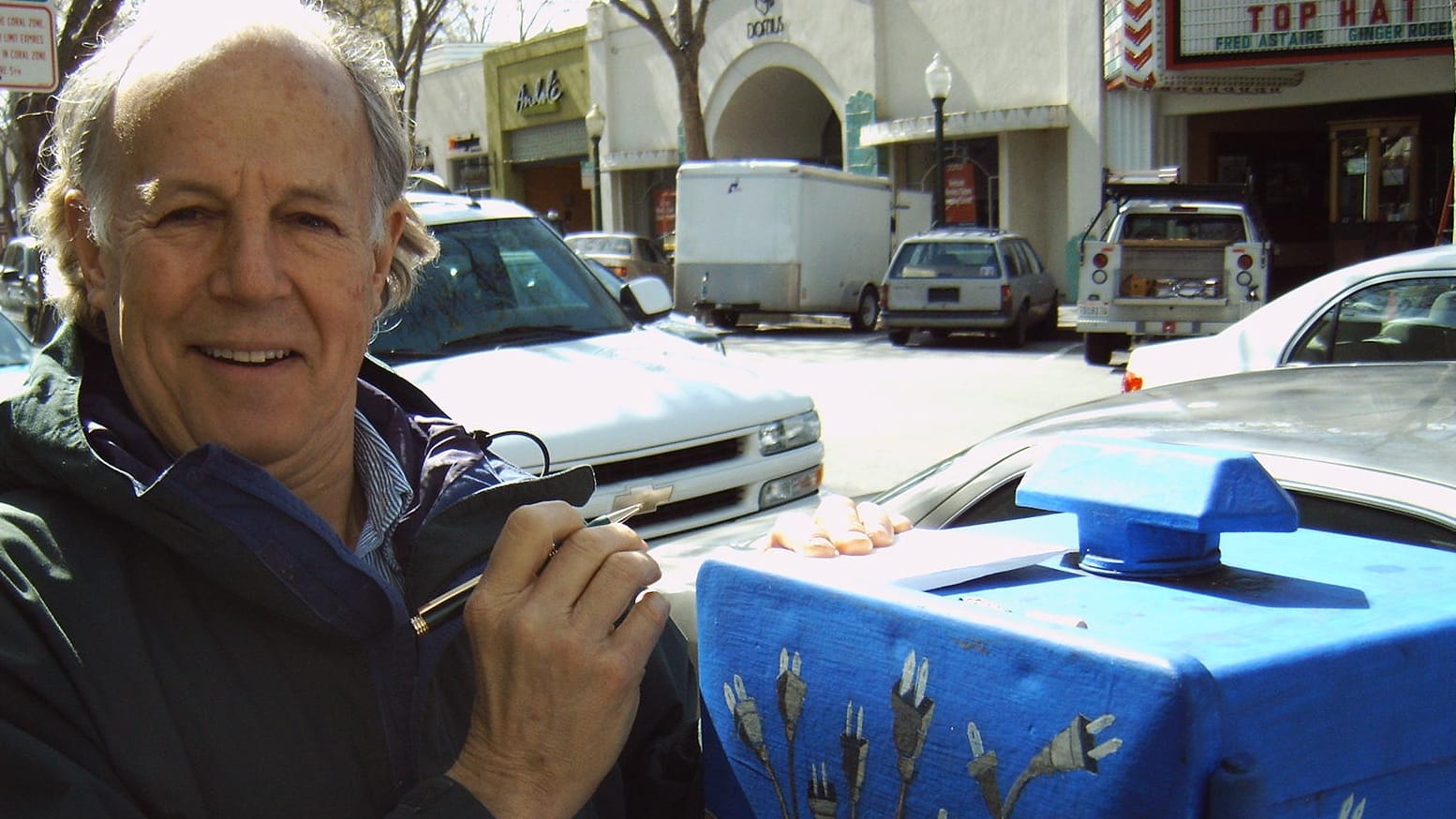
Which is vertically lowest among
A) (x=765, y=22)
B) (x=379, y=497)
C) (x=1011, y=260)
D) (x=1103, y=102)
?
(x=379, y=497)

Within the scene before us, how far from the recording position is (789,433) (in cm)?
539

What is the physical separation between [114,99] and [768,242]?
17.5m

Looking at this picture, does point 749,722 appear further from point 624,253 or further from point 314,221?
point 624,253

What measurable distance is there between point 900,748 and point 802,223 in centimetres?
1776

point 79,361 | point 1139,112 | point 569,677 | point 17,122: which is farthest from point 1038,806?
point 1139,112

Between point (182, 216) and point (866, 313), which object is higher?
point (182, 216)

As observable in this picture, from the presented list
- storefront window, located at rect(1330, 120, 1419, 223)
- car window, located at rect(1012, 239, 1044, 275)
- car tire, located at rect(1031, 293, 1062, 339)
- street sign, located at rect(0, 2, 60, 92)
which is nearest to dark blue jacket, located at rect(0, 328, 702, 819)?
street sign, located at rect(0, 2, 60, 92)

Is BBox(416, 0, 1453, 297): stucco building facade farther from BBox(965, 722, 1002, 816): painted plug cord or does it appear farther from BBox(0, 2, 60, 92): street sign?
BBox(965, 722, 1002, 816): painted plug cord

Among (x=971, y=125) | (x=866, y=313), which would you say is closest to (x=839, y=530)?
(x=866, y=313)

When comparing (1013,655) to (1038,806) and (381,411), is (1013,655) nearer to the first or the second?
(1038,806)

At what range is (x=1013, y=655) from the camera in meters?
1.07

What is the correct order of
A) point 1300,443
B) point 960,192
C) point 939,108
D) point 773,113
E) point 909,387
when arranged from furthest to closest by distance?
point 773,113, point 960,192, point 939,108, point 909,387, point 1300,443

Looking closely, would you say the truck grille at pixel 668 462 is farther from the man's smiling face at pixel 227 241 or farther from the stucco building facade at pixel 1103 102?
the stucco building facade at pixel 1103 102

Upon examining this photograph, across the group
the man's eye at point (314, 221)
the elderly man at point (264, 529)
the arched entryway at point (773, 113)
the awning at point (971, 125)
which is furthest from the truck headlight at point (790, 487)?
the arched entryway at point (773, 113)
